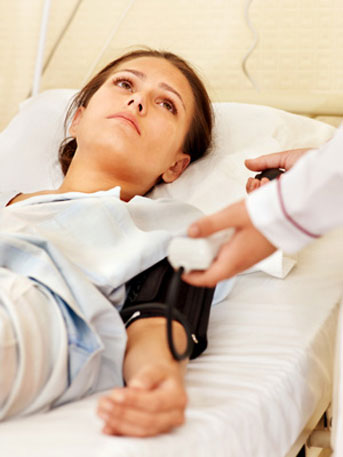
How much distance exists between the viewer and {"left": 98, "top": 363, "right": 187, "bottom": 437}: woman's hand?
785 mm

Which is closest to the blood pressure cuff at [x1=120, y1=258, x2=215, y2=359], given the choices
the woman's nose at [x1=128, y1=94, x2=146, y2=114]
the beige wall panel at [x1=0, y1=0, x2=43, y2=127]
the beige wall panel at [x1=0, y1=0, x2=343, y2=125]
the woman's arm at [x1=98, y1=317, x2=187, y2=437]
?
the woman's arm at [x1=98, y1=317, x2=187, y2=437]

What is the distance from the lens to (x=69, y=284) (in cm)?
106

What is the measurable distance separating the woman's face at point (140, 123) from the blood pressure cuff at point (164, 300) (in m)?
0.36

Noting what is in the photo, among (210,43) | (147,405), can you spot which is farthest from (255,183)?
(210,43)

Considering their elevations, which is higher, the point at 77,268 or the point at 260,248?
the point at 260,248

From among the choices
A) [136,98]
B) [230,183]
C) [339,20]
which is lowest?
[230,183]

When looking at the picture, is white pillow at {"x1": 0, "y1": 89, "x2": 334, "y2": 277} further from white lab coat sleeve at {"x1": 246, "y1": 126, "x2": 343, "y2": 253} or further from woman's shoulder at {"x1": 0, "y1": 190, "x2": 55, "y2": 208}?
white lab coat sleeve at {"x1": 246, "y1": 126, "x2": 343, "y2": 253}

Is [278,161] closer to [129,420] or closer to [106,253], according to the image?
[106,253]

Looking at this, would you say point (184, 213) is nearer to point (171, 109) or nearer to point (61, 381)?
point (171, 109)

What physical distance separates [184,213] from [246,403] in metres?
0.48

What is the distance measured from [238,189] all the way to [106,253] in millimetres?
460

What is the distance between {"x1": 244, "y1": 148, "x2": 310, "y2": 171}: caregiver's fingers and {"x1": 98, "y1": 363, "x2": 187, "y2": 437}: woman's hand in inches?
26.2

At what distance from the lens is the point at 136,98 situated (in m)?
1.50

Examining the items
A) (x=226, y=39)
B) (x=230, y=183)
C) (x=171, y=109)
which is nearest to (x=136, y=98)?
(x=171, y=109)
